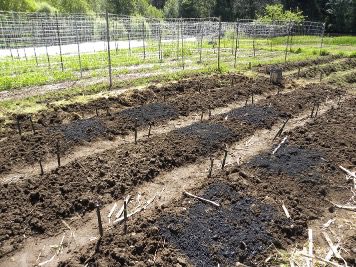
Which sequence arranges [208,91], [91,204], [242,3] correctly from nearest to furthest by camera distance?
[91,204]
[208,91]
[242,3]

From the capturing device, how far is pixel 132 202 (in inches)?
223

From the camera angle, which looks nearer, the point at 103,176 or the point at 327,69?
the point at 103,176

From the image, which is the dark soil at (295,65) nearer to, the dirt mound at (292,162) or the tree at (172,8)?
the dirt mound at (292,162)

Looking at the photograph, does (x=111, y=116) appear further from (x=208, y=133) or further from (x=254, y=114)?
(x=254, y=114)

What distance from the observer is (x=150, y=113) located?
9.42m

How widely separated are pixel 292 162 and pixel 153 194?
2.86m

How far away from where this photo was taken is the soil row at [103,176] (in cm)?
507

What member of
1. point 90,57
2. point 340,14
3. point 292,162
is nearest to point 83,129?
point 292,162

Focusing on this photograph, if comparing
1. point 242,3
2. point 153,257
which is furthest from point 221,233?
point 242,3

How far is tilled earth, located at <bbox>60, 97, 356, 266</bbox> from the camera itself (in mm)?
4344

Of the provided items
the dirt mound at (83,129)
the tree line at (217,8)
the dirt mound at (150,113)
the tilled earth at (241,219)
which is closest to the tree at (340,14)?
the tree line at (217,8)

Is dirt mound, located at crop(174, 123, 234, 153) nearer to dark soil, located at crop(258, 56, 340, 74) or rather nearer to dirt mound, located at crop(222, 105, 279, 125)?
dirt mound, located at crop(222, 105, 279, 125)

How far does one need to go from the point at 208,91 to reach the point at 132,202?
22.8 ft

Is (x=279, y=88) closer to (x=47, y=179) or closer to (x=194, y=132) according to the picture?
(x=194, y=132)
